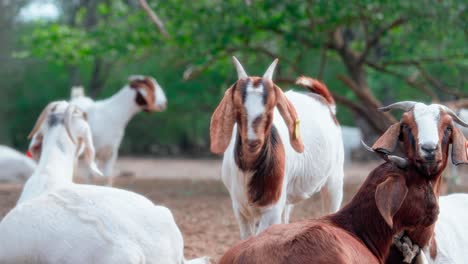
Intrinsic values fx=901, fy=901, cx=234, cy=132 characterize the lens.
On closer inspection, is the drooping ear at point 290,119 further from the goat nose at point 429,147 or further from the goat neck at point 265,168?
the goat nose at point 429,147

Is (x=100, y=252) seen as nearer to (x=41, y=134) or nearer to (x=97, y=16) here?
(x=41, y=134)

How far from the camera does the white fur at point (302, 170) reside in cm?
626

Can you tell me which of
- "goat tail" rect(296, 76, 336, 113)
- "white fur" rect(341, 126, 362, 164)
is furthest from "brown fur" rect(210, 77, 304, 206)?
"white fur" rect(341, 126, 362, 164)

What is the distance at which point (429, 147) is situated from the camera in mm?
4754

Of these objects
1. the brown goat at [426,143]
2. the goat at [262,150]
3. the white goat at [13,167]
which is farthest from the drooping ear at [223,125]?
the white goat at [13,167]

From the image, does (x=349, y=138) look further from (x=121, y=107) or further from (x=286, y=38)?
(x=121, y=107)

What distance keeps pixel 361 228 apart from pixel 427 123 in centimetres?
69

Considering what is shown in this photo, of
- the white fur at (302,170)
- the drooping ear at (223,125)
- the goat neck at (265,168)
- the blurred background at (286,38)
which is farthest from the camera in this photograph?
the blurred background at (286,38)

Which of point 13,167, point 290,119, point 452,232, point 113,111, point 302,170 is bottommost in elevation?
point 13,167

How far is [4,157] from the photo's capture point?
49.0 ft

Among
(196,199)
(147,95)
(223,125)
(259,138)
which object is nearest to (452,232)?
(259,138)

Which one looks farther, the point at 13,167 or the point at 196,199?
the point at 13,167

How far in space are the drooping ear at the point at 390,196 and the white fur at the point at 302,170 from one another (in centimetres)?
158

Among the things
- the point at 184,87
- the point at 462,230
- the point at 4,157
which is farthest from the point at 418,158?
the point at 184,87
